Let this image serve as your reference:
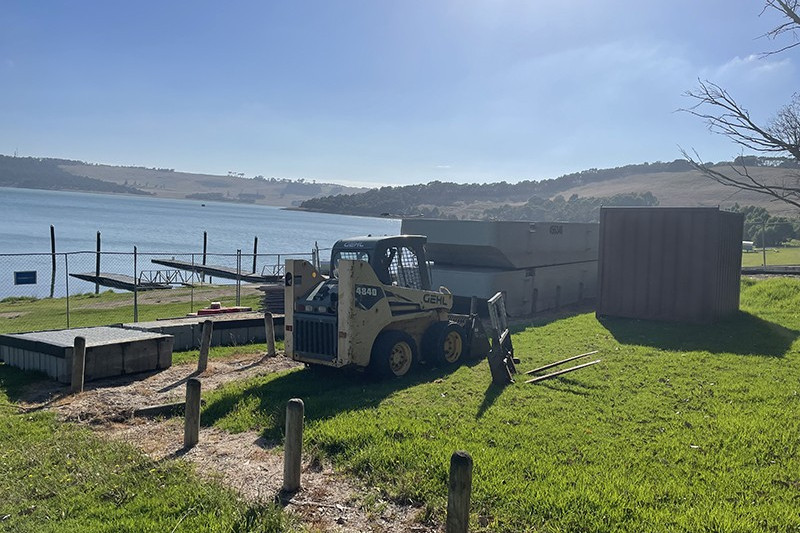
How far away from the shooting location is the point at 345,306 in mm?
10344

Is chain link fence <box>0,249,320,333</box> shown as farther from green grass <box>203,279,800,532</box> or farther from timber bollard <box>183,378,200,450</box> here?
timber bollard <box>183,378,200,450</box>

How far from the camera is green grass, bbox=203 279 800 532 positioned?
580 centimetres

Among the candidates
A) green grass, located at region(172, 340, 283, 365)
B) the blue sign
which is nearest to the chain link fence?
the blue sign

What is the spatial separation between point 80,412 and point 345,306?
4078 millimetres

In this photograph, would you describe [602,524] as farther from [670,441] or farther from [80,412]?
[80,412]

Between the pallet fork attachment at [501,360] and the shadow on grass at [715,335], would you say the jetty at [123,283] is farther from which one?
the pallet fork attachment at [501,360]

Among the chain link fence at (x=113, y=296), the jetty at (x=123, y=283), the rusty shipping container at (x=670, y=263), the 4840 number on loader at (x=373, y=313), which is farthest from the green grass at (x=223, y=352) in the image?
the jetty at (x=123, y=283)

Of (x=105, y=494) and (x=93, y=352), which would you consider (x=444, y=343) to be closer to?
(x=93, y=352)

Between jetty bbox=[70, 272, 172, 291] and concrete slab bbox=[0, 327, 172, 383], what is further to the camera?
jetty bbox=[70, 272, 172, 291]

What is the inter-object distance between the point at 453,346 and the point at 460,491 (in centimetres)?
762

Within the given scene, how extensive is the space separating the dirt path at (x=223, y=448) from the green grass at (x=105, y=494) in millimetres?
319

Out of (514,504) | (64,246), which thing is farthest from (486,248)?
(64,246)

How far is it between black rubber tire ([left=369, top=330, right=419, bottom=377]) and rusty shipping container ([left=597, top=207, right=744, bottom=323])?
28.2 feet

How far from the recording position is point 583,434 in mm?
7902
